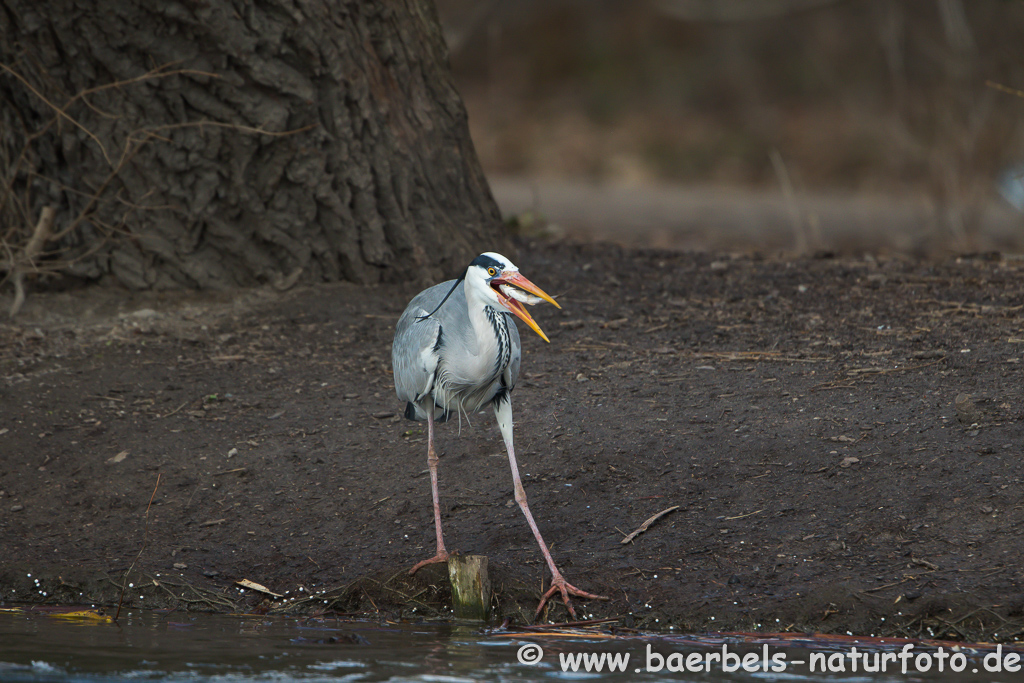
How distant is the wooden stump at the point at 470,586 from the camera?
456 centimetres

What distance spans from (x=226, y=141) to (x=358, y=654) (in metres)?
4.19

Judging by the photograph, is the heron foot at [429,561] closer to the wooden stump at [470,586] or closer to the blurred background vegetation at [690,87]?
the wooden stump at [470,586]

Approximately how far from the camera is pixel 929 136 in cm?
1135

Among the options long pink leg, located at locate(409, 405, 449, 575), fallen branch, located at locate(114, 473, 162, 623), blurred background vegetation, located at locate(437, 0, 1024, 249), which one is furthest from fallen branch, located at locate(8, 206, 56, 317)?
blurred background vegetation, located at locate(437, 0, 1024, 249)

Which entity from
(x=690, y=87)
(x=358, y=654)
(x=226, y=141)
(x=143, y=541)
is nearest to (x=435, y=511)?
(x=358, y=654)

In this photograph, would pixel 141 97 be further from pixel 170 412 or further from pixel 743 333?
pixel 743 333

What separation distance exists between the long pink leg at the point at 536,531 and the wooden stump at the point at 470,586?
0.78ft

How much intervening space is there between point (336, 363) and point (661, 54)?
1876cm

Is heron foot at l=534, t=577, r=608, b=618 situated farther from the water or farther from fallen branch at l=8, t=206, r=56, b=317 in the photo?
fallen branch at l=8, t=206, r=56, b=317

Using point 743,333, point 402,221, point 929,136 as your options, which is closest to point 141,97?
point 402,221

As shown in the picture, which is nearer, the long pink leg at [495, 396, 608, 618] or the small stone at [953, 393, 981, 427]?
the long pink leg at [495, 396, 608, 618]

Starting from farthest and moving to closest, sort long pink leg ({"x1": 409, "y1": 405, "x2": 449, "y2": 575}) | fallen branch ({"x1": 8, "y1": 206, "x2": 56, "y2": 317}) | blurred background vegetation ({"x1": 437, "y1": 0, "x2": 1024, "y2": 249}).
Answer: blurred background vegetation ({"x1": 437, "y1": 0, "x2": 1024, "y2": 249}), fallen branch ({"x1": 8, "y1": 206, "x2": 56, "y2": 317}), long pink leg ({"x1": 409, "y1": 405, "x2": 449, "y2": 575})

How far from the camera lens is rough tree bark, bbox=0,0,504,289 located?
23.0ft

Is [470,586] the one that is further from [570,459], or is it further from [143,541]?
[143,541]
